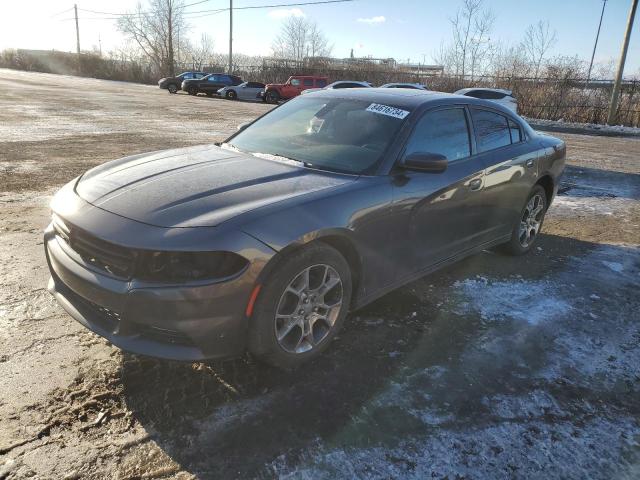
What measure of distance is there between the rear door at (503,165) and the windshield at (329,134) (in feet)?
3.30

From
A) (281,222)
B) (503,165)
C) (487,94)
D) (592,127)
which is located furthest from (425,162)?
(592,127)

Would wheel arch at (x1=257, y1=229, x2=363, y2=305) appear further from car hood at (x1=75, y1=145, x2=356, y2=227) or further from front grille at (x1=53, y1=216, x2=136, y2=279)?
front grille at (x1=53, y1=216, x2=136, y2=279)

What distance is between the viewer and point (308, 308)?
277 cm

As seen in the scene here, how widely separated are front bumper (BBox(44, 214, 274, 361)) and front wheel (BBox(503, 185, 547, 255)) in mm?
3311

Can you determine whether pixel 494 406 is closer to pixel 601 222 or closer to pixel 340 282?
pixel 340 282

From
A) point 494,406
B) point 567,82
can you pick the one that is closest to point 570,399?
point 494,406

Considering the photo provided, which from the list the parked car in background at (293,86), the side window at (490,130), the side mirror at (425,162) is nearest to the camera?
the side mirror at (425,162)

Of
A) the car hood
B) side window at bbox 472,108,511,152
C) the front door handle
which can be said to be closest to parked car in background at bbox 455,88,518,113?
side window at bbox 472,108,511,152

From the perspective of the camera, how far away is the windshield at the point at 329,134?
327 cm

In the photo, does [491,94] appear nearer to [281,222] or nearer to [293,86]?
[293,86]

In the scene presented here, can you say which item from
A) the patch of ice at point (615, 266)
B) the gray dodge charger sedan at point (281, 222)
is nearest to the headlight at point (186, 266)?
the gray dodge charger sedan at point (281, 222)

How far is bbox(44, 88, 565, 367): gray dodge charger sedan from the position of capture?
7.57 feet

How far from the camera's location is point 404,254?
330 cm

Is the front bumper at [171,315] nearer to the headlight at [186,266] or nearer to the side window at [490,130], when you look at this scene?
the headlight at [186,266]
